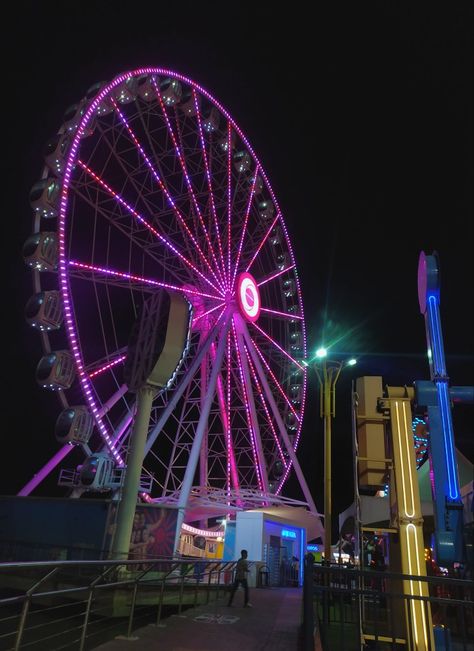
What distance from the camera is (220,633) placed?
6902mm

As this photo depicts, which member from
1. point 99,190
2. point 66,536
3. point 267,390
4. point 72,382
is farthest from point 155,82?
point 66,536

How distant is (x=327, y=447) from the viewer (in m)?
15.2

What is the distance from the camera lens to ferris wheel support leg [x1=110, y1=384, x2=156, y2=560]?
11625 mm

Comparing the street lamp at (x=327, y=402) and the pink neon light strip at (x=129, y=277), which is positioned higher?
the pink neon light strip at (x=129, y=277)

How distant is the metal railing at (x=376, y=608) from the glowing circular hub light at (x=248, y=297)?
13.5 metres

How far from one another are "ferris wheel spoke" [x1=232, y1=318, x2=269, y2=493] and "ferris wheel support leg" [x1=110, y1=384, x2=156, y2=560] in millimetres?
9480

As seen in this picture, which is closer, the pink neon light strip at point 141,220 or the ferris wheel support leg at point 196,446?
the ferris wheel support leg at point 196,446

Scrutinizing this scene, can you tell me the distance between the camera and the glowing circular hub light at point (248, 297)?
68.4ft

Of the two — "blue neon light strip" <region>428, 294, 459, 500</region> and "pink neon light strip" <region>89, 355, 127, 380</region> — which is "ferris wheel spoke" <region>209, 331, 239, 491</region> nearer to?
"pink neon light strip" <region>89, 355, 127, 380</region>

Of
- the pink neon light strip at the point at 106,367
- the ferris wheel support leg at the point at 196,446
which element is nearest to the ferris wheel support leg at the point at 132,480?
the ferris wheel support leg at the point at 196,446

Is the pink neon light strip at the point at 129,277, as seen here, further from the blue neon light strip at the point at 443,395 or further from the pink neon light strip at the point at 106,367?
the blue neon light strip at the point at 443,395

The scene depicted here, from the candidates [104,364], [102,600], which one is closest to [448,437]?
[102,600]

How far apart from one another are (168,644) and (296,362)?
800 inches

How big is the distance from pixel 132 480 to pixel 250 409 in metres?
10.4
